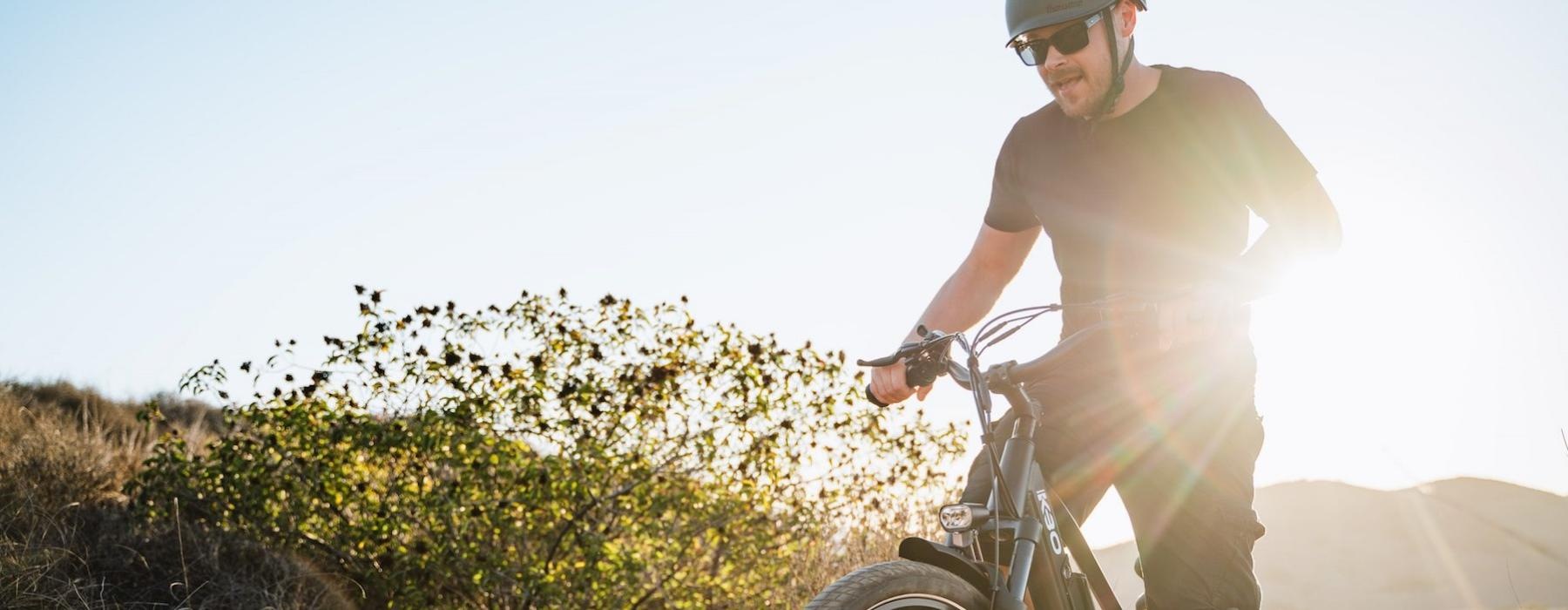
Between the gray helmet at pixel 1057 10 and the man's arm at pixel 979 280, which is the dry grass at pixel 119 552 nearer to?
the man's arm at pixel 979 280

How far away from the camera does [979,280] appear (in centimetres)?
320

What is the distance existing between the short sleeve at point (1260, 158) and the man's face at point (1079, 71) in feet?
1.01

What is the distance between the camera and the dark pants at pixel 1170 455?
2.49m

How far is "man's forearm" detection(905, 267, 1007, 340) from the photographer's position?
3.14 metres

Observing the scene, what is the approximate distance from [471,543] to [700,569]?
1.35 meters

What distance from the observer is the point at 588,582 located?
5973mm

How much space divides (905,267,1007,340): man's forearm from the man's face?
59 cm

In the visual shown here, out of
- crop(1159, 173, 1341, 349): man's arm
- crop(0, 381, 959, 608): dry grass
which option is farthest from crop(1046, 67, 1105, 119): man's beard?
crop(0, 381, 959, 608): dry grass

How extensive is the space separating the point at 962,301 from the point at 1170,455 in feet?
2.54

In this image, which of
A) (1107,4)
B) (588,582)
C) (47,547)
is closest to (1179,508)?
(1107,4)

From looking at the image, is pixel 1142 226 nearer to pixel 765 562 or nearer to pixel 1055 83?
pixel 1055 83

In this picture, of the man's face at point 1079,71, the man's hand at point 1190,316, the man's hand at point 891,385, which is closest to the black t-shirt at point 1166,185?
the man's face at point 1079,71

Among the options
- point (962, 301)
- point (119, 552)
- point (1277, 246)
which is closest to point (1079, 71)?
point (1277, 246)

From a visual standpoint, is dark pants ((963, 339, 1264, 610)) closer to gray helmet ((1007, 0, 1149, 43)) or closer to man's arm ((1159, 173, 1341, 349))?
man's arm ((1159, 173, 1341, 349))
